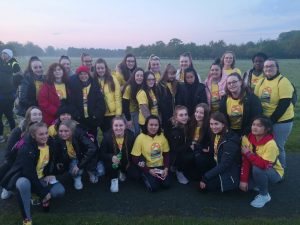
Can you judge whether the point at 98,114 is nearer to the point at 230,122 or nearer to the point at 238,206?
the point at 230,122

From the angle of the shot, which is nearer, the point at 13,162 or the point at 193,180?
the point at 13,162

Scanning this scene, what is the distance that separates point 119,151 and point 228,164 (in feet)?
6.36

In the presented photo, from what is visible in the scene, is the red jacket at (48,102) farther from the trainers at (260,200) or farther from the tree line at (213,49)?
the tree line at (213,49)

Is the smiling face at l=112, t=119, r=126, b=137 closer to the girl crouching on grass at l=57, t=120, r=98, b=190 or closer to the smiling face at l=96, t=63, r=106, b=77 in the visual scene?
the girl crouching on grass at l=57, t=120, r=98, b=190

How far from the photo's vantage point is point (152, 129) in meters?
5.59

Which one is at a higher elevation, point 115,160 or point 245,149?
point 245,149

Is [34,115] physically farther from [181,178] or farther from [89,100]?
[181,178]

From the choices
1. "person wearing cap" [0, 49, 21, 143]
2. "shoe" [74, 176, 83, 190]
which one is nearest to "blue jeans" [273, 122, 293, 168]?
"shoe" [74, 176, 83, 190]

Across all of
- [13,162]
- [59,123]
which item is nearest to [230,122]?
[59,123]

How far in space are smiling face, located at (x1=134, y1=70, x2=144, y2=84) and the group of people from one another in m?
0.02

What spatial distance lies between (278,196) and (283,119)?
4.32ft

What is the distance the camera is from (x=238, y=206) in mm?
4758

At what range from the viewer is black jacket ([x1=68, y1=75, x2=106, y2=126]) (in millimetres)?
6172

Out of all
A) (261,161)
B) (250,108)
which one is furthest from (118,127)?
(261,161)
